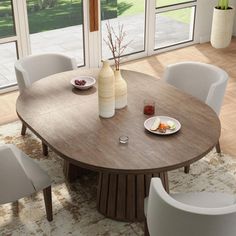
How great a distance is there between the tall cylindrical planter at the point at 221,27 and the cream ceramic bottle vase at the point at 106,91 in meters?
3.71

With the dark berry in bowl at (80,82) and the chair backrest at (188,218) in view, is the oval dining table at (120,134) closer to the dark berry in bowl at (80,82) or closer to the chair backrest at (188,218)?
the dark berry in bowl at (80,82)

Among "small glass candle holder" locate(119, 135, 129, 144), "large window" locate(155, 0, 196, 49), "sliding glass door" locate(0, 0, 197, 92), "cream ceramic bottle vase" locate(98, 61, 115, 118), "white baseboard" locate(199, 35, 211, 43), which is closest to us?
"small glass candle holder" locate(119, 135, 129, 144)

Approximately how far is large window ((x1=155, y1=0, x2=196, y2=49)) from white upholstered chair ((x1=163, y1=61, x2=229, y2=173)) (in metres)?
2.57

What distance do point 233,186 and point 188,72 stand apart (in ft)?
3.33

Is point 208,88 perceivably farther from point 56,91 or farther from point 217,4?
point 217,4

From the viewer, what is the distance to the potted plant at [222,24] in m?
6.14

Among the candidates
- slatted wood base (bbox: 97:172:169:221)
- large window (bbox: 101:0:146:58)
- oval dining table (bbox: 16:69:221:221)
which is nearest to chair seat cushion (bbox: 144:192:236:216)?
oval dining table (bbox: 16:69:221:221)

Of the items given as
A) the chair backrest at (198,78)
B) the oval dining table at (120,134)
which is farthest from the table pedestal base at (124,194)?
the chair backrest at (198,78)

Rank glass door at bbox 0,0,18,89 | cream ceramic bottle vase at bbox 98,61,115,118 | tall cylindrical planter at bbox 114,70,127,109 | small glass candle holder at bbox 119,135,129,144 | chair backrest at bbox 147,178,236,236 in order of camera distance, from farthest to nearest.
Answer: glass door at bbox 0,0,18,89
tall cylindrical planter at bbox 114,70,127,109
cream ceramic bottle vase at bbox 98,61,115,118
small glass candle holder at bbox 119,135,129,144
chair backrest at bbox 147,178,236,236

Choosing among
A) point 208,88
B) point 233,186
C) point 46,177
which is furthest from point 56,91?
point 233,186

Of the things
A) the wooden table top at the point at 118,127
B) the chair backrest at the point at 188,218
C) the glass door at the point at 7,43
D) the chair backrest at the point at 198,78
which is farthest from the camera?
the glass door at the point at 7,43

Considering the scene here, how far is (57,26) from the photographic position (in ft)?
18.1

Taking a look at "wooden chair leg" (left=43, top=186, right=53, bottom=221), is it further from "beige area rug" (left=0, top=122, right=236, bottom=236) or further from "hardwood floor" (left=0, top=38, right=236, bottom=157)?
"hardwood floor" (left=0, top=38, right=236, bottom=157)

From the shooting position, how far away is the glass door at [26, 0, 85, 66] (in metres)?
5.21
